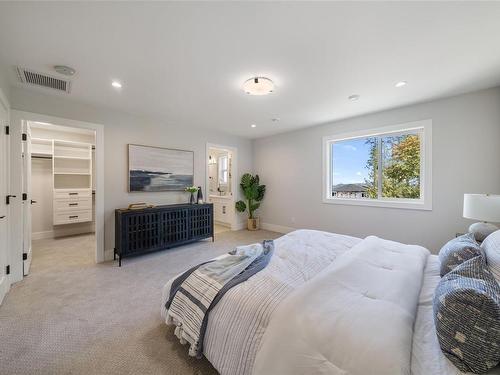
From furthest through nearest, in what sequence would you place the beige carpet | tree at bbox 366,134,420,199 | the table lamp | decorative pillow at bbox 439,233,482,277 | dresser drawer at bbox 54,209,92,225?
dresser drawer at bbox 54,209,92,225 → tree at bbox 366,134,420,199 → the table lamp → the beige carpet → decorative pillow at bbox 439,233,482,277

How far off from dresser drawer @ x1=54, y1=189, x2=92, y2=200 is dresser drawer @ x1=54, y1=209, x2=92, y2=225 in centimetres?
32

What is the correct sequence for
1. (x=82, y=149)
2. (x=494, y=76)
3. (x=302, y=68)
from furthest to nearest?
(x=82, y=149), (x=494, y=76), (x=302, y=68)

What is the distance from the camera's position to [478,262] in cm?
111

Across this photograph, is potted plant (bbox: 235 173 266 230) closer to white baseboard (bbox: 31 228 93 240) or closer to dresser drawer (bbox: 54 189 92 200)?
dresser drawer (bbox: 54 189 92 200)

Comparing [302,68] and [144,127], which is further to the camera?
[144,127]

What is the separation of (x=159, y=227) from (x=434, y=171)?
4.47m

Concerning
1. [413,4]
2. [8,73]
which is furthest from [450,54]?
[8,73]

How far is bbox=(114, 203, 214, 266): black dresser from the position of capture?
3344 millimetres

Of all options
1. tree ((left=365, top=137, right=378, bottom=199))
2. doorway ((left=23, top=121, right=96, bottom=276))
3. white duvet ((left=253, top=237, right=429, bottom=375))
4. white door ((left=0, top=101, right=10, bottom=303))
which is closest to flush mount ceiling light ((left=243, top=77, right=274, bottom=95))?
white duvet ((left=253, top=237, right=429, bottom=375))

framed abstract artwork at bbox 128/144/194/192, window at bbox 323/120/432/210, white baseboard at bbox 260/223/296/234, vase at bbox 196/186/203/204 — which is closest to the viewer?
window at bbox 323/120/432/210

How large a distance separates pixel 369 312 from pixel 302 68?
7.40ft

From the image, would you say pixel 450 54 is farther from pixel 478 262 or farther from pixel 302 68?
pixel 478 262

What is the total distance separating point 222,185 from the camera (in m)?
6.85

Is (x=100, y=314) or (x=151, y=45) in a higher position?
(x=151, y=45)
